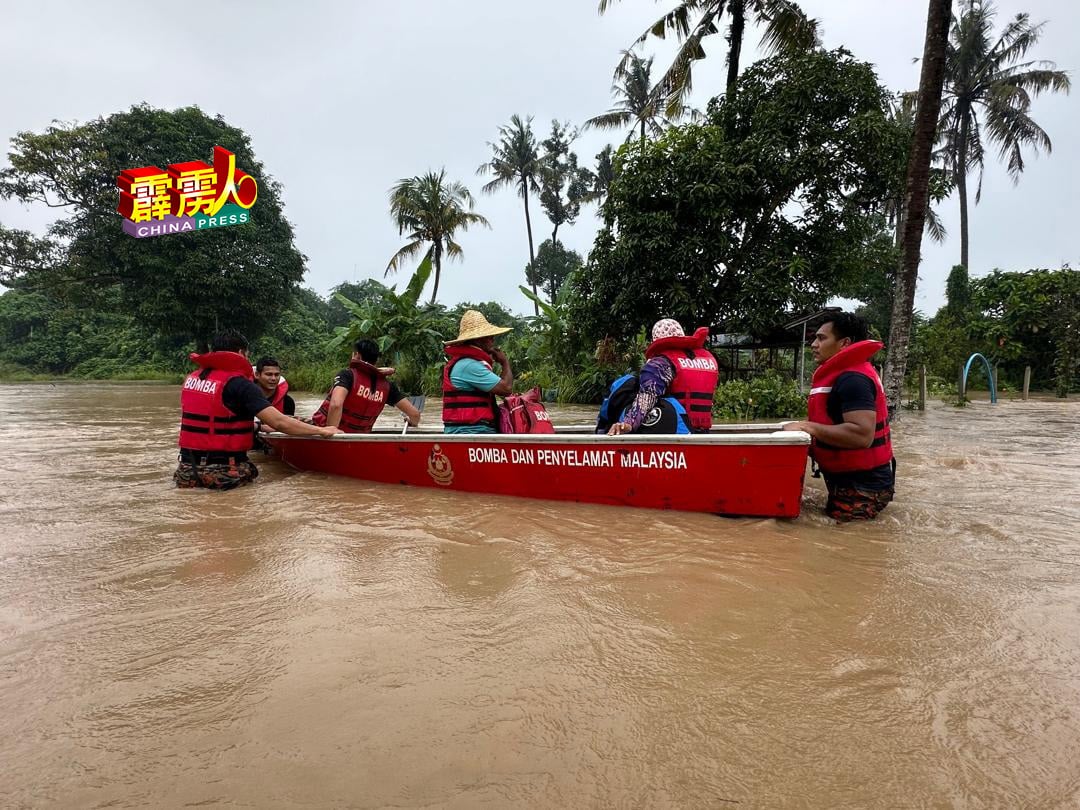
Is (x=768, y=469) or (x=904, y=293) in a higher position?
(x=904, y=293)

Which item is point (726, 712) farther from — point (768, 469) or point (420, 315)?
point (420, 315)

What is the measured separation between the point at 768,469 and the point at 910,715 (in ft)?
6.12

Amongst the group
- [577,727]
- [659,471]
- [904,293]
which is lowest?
[577,727]

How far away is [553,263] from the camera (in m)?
34.3

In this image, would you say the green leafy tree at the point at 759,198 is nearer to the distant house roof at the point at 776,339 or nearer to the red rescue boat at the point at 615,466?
the distant house roof at the point at 776,339

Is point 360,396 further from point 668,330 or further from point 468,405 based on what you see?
point 668,330

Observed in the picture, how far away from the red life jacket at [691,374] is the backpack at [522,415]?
3.46 feet

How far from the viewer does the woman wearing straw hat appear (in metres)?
4.36

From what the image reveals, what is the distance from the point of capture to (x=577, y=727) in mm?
1576

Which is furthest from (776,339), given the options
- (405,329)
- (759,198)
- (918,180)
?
(405,329)

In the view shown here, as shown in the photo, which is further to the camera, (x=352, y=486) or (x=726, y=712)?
(x=352, y=486)

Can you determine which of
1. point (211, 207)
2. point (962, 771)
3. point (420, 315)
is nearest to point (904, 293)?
point (962, 771)

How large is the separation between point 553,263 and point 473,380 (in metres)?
31.0

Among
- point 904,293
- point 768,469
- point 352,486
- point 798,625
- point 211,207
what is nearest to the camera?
point 798,625
